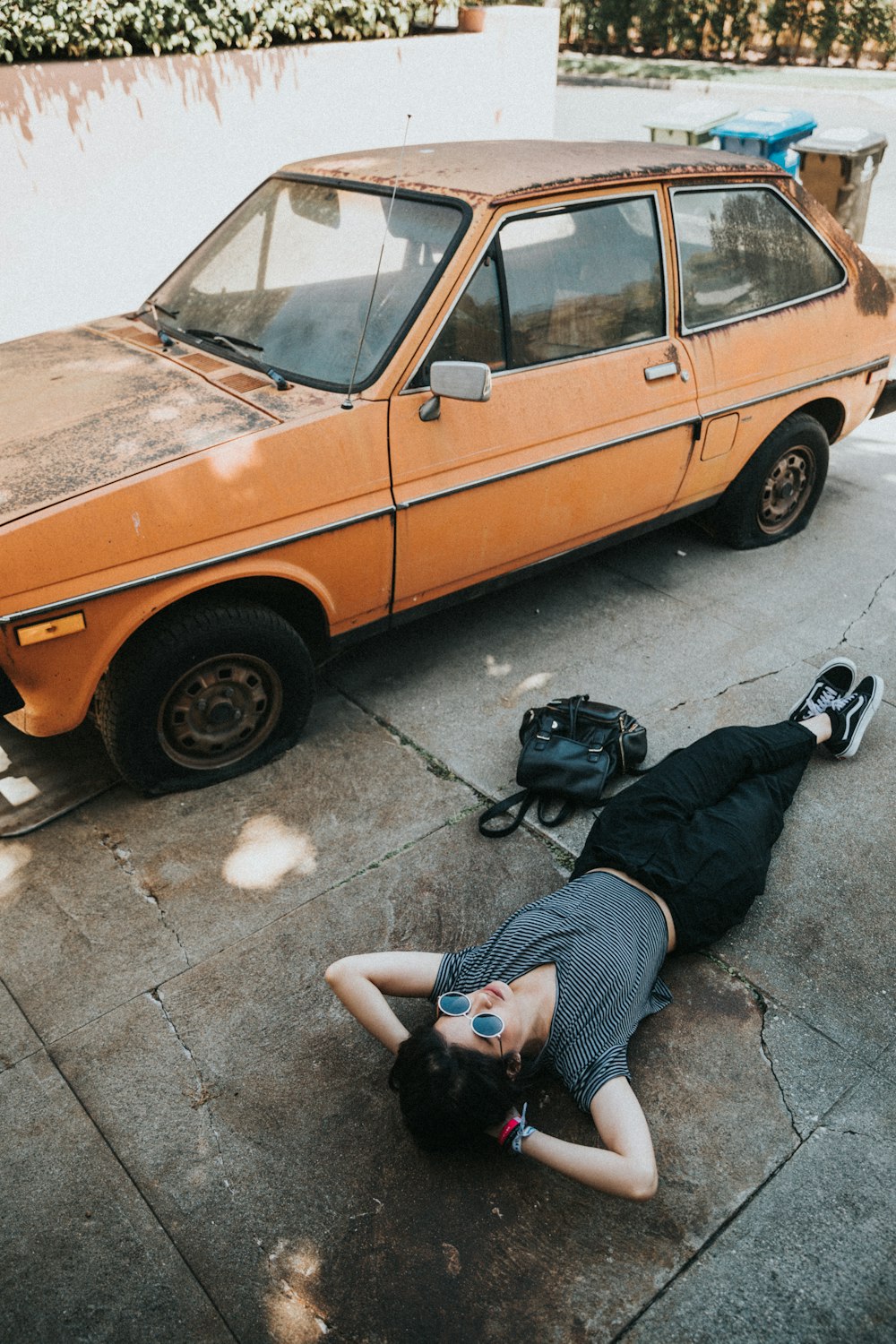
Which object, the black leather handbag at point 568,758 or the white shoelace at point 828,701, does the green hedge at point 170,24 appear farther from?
the white shoelace at point 828,701

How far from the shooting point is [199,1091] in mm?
2748

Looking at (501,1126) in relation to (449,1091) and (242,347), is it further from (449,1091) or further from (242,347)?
(242,347)

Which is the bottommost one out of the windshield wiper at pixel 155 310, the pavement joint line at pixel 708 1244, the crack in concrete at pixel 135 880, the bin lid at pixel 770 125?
the pavement joint line at pixel 708 1244

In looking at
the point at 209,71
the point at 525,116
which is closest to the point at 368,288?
the point at 209,71

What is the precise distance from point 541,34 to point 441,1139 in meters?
9.77

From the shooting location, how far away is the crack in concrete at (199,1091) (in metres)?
2.60

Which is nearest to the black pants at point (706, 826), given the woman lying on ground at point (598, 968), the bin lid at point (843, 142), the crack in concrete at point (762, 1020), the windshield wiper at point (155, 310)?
the woman lying on ground at point (598, 968)

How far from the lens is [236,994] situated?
3.02m

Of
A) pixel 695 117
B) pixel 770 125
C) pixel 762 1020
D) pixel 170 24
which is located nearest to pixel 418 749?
pixel 762 1020

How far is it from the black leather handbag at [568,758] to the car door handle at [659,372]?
4.75ft

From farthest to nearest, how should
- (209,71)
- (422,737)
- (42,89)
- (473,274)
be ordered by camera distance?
(209,71) → (42,89) → (422,737) → (473,274)

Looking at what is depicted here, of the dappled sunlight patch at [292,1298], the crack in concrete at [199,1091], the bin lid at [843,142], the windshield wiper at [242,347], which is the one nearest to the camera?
Answer: the dappled sunlight patch at [292,1298]

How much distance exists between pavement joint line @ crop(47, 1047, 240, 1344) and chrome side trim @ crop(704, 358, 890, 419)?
3596 millimetres

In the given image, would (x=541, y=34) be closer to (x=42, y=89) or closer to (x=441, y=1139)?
(x=42, y=89)
